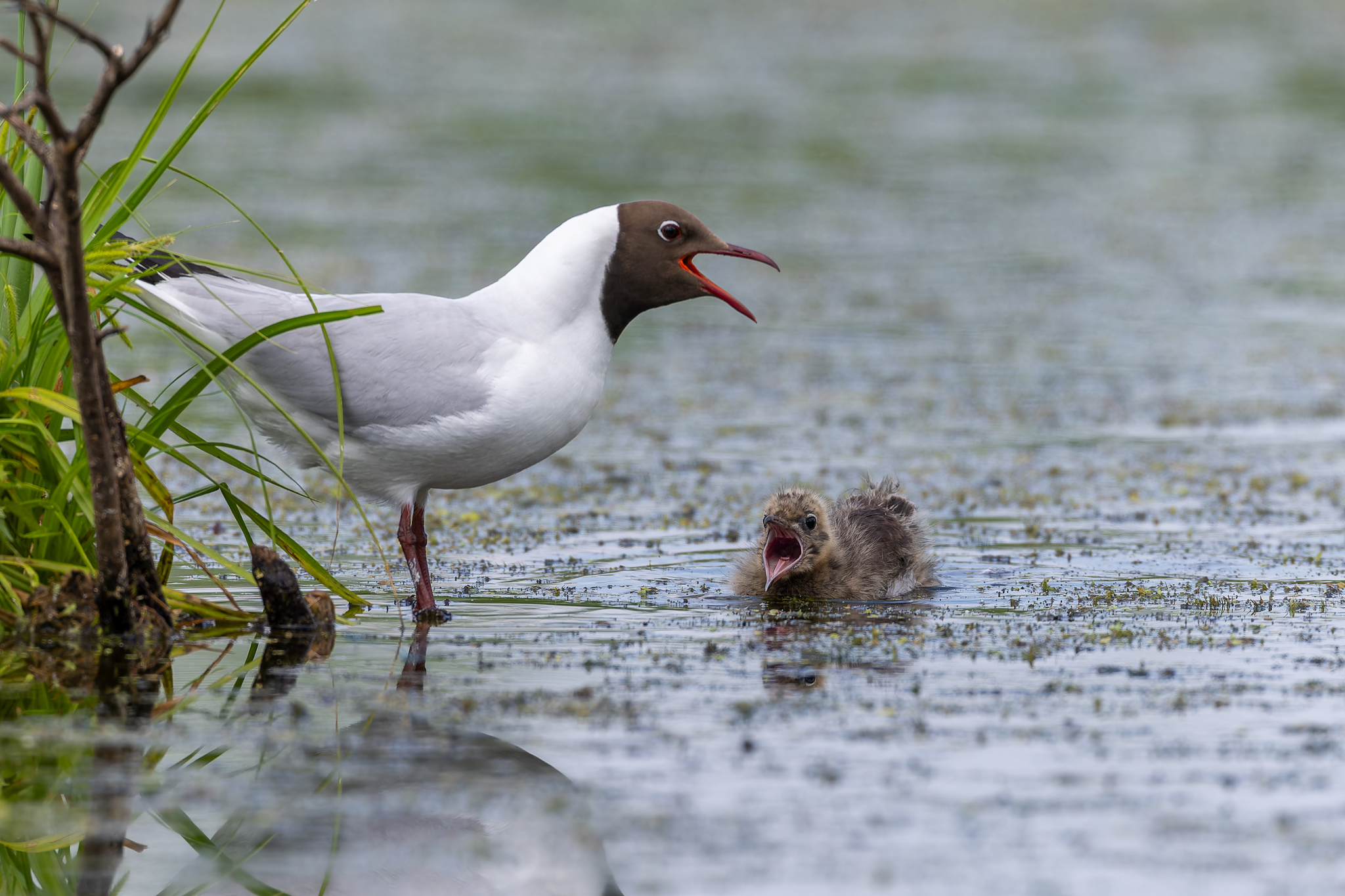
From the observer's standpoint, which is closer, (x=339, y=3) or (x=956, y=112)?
(x=956, y=112)

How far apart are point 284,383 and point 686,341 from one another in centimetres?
766

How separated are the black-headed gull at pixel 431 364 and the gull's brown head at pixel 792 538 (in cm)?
111

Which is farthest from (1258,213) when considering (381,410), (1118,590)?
(381,410)

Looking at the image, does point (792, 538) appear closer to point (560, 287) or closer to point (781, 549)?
point (781, 549)

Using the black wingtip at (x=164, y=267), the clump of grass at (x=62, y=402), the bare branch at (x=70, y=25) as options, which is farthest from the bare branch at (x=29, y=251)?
the black wingtip at (x=164, y=267)

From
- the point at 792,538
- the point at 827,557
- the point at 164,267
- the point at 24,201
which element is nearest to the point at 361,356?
the point at 164,267

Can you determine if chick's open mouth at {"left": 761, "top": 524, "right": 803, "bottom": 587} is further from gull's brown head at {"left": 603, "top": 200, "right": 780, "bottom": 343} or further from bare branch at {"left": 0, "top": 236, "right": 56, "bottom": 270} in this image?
bare branch at {"left": 0, "top": 236, "right": 56, "bottom": 270}

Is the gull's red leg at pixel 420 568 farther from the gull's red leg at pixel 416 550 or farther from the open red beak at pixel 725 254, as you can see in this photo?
the open red beak at pixel 725 254

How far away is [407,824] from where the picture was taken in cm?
419

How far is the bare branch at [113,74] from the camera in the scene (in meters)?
4.74

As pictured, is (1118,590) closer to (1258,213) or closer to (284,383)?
(284,383)

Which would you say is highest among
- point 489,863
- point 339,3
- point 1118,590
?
point 339,3

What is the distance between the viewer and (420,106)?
2242 centimetres

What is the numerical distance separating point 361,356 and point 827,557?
223 cm
